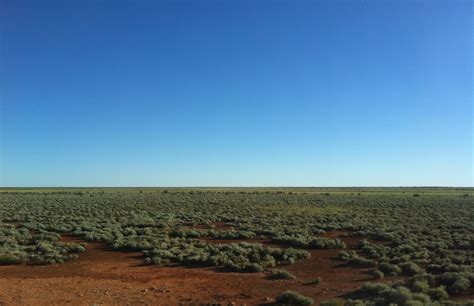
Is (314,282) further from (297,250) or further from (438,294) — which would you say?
(297,250)

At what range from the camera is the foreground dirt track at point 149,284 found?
11820 millimetres

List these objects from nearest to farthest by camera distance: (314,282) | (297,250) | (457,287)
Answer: (457,287) < (314,282) < (297,250)

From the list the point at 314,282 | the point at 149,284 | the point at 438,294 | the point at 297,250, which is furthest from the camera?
the point at 297,250

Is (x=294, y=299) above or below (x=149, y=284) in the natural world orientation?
above

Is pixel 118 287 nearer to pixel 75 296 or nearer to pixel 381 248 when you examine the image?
pixel 75 296

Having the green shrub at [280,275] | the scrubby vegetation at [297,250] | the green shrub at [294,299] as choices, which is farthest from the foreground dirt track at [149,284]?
the scrubby vegetation at [297,250]

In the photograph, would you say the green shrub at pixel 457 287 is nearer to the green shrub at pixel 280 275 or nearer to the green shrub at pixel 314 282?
the green shrub at pixel 314 282

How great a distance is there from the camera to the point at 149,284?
1356 centimetres

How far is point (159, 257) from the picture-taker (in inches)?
684

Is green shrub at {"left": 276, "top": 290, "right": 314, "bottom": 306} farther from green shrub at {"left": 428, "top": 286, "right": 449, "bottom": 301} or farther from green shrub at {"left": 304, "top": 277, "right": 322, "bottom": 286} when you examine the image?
green shrub at {"left": 428, "top": 286, "right": 449, "bottom": 301}

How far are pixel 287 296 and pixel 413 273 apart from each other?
20.5ft

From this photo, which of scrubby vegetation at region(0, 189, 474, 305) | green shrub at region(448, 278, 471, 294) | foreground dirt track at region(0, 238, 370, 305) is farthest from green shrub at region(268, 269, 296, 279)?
green shrub at region(448, 278, 471, 294)

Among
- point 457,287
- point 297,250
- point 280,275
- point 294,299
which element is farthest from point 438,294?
point 297,250

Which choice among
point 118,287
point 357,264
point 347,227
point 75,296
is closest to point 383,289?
point 357,264
